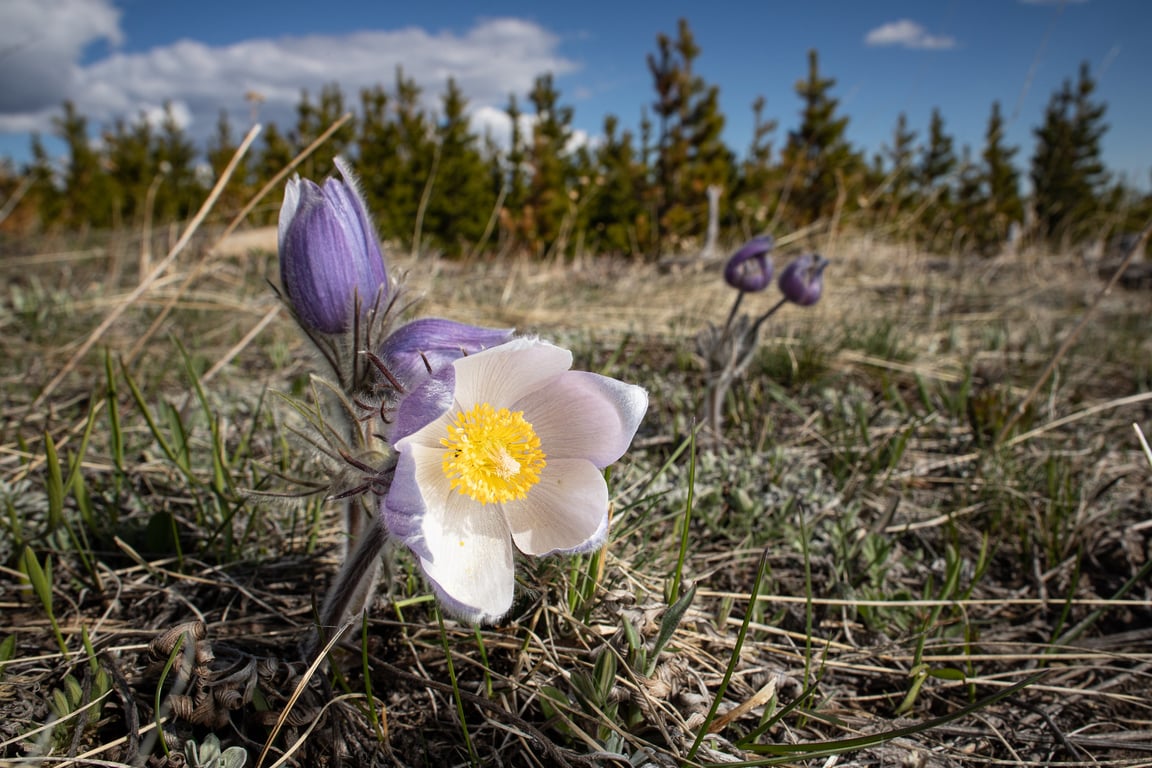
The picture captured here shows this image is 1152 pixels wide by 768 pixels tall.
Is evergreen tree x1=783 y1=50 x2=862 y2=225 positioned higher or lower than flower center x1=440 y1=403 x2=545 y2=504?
higher

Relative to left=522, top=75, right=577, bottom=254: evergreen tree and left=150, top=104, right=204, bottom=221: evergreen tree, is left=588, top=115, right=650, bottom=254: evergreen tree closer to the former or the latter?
left=522, top=75, right=577, bottom=254: evergreen tree

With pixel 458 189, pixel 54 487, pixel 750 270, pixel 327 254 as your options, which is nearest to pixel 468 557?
pixel 327 254

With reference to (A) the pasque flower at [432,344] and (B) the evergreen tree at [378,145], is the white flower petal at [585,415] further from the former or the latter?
(B) the evergreen tree at [378,145]

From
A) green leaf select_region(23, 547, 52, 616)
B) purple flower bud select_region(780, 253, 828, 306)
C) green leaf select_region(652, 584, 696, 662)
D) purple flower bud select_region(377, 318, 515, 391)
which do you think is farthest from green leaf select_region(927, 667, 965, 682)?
green leaf select_region(23, 547, 52, 616)

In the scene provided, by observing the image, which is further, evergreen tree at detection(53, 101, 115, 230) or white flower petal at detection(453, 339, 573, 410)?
evergreen tree at detection(53, 101, 115, 230)

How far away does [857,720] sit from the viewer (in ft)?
4.38

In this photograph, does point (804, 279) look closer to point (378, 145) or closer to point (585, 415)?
point (585, 415)

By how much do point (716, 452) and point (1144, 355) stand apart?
2.87 metres

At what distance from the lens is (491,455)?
1.12 m

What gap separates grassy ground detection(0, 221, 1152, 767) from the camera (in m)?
1.15

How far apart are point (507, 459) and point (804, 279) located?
1.84 meters

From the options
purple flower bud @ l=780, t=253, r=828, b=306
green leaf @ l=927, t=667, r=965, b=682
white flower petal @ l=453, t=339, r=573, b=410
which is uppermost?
purple flower bud @ l=780, t=253, r=828, b=306

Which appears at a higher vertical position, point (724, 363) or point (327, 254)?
point (327, 254)

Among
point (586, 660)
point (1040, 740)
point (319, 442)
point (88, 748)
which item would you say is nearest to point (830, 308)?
point (1040, 740)
